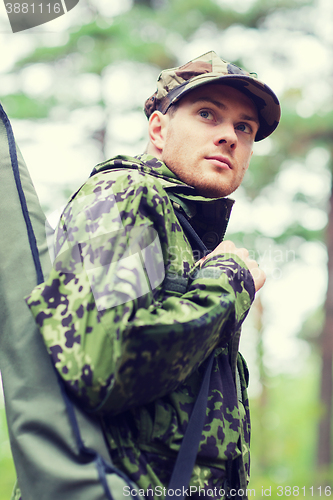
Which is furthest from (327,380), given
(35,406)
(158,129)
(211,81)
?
(35,406)

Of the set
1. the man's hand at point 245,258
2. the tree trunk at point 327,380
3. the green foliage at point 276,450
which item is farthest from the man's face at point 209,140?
the tree trunk at point 327,380

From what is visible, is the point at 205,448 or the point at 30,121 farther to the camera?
the point at 30,121

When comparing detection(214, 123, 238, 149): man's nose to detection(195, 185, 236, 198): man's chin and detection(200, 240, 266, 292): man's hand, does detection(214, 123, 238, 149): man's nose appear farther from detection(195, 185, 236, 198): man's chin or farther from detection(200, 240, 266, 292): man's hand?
detection(200, 240, 266, 292): man's hand

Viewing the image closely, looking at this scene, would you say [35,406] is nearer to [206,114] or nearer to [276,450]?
[206,114]

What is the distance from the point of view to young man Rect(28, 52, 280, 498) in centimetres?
A: 142

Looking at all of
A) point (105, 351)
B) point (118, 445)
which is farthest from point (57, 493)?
point (105, 351)

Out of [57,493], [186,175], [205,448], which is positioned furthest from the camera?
[186,175]

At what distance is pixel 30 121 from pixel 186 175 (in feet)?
27.4

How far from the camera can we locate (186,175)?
221 centimetres

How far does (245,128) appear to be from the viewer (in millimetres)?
2365

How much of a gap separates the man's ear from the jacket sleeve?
2.30 ft

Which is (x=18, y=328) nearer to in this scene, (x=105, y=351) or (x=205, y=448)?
(x=105, y=351)

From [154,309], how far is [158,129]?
1.26 meters

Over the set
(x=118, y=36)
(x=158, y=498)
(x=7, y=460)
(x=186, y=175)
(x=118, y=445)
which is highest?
(x=118, y=36)
